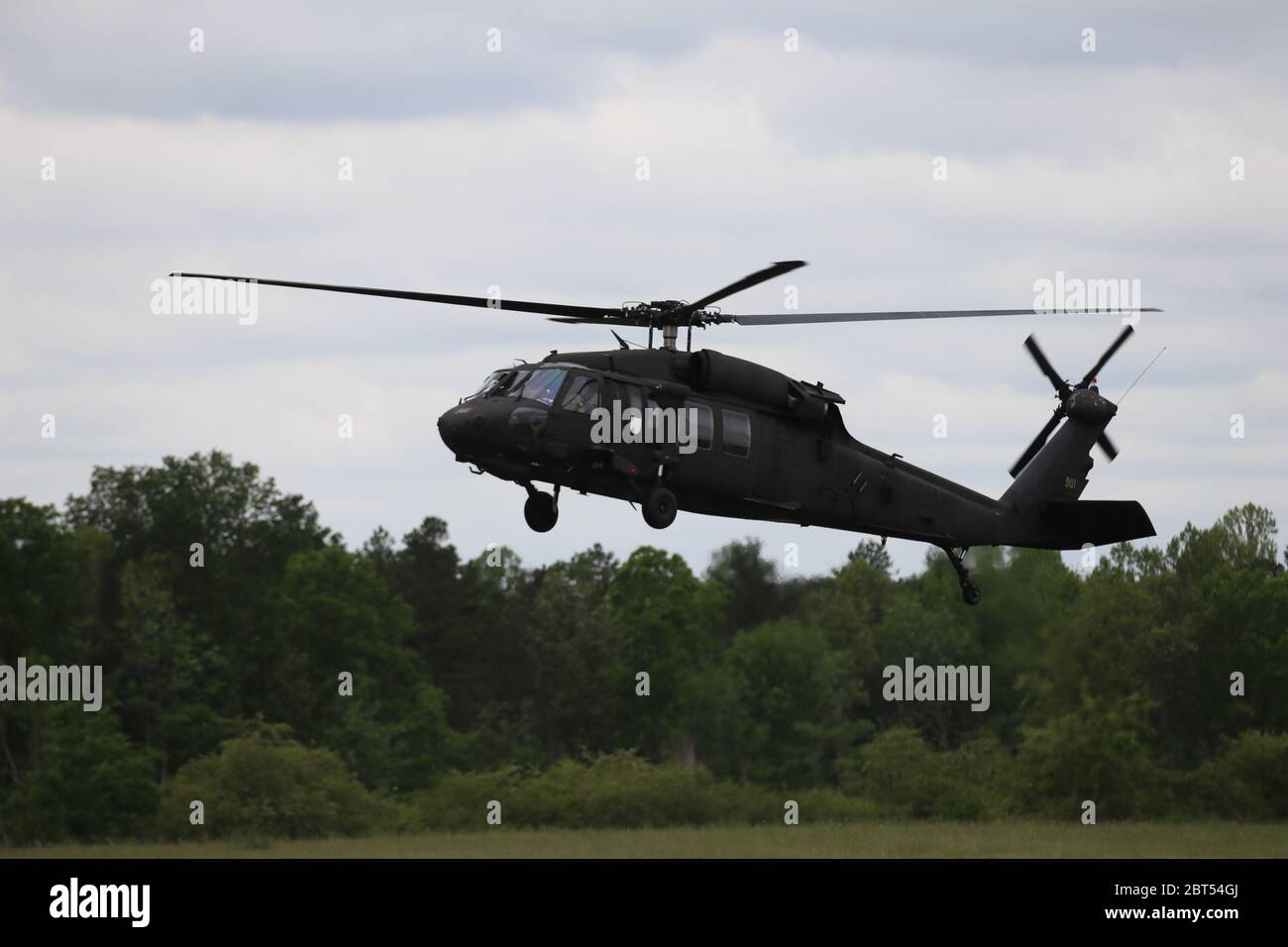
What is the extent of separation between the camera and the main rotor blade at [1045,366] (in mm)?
34312

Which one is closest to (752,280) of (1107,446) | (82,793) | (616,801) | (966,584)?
(966,584)

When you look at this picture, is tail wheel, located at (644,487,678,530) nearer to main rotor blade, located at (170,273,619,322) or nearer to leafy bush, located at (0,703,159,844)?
main rotor blade, located at (170,273,619,322)

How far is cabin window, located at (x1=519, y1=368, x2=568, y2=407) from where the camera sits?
2500 centimetres

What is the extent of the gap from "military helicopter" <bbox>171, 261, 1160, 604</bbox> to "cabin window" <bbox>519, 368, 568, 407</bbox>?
0.07 ft

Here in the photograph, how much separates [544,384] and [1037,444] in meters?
13.1

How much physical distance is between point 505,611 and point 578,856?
39.4 meters

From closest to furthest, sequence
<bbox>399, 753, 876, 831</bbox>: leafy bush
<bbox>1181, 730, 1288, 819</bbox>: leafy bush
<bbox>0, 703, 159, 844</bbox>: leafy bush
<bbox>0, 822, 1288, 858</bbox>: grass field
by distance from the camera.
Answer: <bbox>0, 822, 1288, 858</bbox>: grass field
<bbox>1181, 730, 1288, 819</bbox>: leafy bush
<bbox>399, 753, 876, 831</bbox>: leafy bush
<bbox>0, 703, 159, 844</bbox>: leafy bush

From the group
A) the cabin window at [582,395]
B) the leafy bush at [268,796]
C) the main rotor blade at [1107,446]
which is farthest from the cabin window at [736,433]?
the leafy bush at [268,796]

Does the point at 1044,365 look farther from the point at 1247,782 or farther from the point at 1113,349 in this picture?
the point at 1247,782

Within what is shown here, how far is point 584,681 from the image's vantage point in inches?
3300

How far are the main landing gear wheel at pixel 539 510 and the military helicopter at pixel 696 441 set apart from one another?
0.05ft

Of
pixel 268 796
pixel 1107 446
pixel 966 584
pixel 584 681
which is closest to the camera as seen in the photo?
pixel 966 584

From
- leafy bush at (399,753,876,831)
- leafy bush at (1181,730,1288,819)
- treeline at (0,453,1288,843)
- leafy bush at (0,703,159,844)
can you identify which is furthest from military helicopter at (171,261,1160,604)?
leafy bush at (0,703,159,844)
